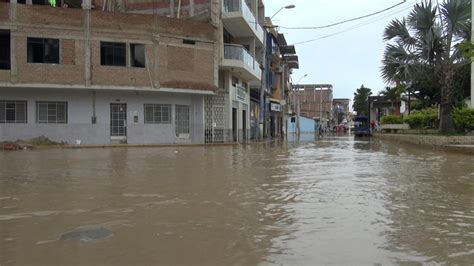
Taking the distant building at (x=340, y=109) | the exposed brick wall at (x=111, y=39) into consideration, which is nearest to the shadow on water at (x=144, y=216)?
the exposed brick wall at (x=111, y=39)

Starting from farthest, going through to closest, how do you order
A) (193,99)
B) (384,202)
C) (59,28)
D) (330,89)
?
(330,89)
(193,99)
(59,28)
(384,202)

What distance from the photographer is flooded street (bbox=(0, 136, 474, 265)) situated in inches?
236

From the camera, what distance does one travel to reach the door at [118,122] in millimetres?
33719

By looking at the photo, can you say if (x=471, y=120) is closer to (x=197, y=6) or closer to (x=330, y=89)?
(x=197, y=6)

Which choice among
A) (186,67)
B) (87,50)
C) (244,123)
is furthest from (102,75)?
(244,123)

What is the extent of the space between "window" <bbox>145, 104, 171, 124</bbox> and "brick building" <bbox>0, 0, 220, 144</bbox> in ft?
0.23

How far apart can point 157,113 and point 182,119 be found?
6.29 feet

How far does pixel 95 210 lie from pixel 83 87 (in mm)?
24314

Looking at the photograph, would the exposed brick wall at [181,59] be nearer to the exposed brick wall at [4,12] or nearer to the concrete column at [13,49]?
the concrete column at [13,49]

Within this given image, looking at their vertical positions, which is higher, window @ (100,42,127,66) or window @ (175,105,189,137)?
window @ (100,42,127,66)

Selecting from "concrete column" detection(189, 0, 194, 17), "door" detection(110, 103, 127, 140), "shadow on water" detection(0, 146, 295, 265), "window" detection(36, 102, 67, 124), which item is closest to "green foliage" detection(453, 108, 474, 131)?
"shadow on water" detection(0, 146, 295, 265)

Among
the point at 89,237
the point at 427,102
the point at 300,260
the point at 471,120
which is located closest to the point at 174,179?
the point at 89,237

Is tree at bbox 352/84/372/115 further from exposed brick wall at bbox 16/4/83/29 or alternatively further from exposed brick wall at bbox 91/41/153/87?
exposed brick wall at bbox 16/4/83/29

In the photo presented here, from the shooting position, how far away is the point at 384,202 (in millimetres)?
9750
